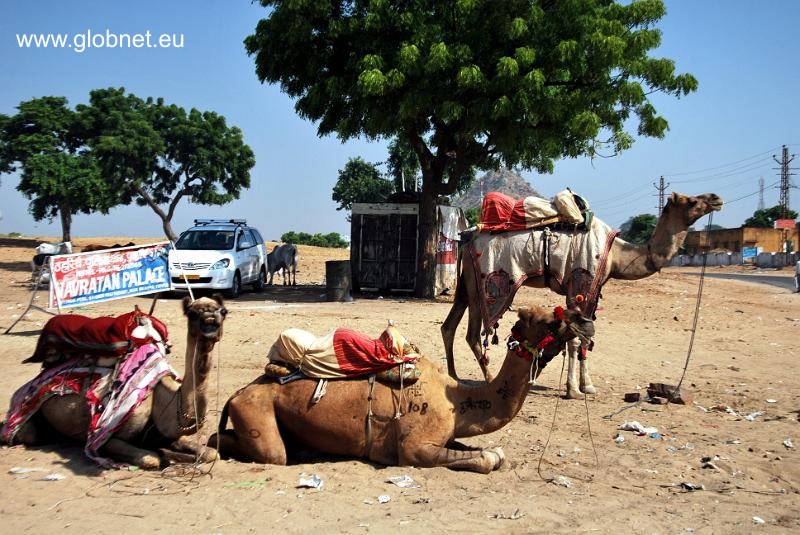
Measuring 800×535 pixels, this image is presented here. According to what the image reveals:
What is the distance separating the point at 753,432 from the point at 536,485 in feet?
9.80

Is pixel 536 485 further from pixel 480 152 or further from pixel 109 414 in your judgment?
pixel 480 152

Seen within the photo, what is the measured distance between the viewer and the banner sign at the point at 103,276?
10367 millimetres

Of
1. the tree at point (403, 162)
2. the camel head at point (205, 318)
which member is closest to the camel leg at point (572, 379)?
the camel head at point (205, 318)

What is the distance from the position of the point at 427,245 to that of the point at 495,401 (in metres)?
13.9

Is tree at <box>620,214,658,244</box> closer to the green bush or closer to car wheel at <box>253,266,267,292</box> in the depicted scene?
the green bush

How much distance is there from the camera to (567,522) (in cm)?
450

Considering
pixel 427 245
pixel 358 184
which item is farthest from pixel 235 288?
pixel 358 184

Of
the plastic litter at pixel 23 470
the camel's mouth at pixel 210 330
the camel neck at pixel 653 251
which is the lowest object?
the plastic litter at pixel 23 470

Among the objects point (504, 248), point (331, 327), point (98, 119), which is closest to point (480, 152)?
point (331, 327)

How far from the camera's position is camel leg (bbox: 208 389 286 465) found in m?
Result: 5.48

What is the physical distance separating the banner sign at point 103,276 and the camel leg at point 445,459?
21.6ft

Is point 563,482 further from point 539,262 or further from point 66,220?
point 66,220

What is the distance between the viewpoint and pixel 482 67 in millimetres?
17281

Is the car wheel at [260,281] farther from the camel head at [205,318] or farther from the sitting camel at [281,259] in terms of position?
the camel head at [205,318]
